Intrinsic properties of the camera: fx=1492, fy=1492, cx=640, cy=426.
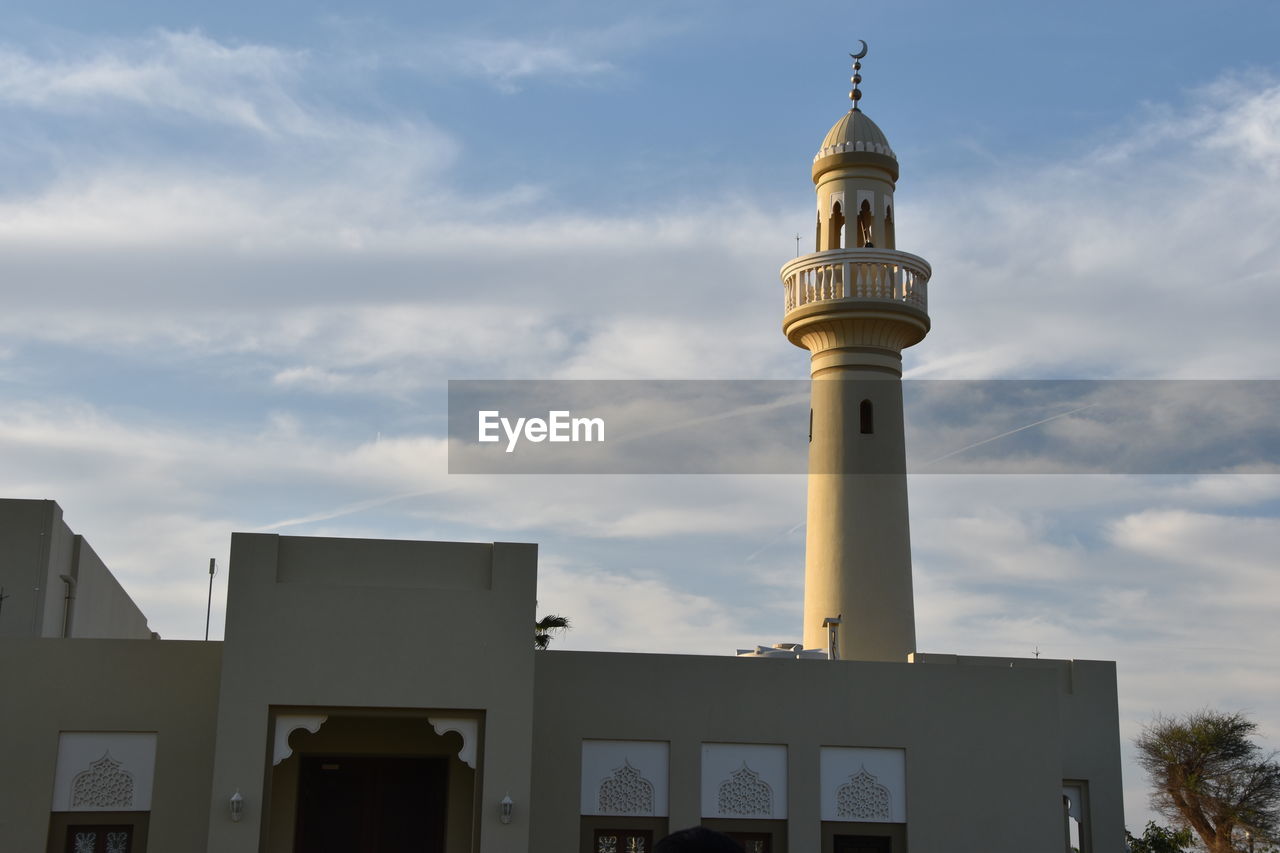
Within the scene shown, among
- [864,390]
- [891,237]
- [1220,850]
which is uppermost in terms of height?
[891,237]

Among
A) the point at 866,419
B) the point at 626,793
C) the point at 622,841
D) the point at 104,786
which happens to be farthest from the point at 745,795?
the point at 104,786

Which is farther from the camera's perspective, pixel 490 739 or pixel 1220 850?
pixel 1220 850

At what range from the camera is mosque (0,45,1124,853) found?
14.8 metres

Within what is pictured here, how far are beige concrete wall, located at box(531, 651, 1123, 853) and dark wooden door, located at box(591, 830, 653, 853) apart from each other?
354mm

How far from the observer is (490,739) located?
48.4 feet

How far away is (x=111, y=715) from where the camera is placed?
1554cm

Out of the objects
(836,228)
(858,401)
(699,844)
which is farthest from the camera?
(836,228)

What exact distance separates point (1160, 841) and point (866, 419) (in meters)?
12.3

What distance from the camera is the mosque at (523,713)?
14.8m

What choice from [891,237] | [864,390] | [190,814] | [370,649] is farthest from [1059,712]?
[190,814]

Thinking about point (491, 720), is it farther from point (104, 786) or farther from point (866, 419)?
point (866, 419)

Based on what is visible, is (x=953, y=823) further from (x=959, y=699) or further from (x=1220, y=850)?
(x=1220, y=850)

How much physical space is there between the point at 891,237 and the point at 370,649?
32.4 feet

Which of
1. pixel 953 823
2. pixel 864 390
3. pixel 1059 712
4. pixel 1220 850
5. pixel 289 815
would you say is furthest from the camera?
pixel 1220 850
